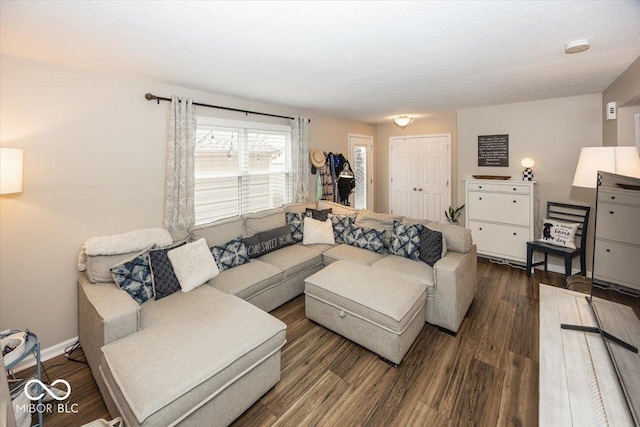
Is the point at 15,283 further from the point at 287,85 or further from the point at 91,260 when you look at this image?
the point at 287,85

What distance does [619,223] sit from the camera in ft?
4.49

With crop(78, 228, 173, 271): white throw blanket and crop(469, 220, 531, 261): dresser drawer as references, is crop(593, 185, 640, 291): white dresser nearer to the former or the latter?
crop(469, 220, 531, 261): dresser drawer

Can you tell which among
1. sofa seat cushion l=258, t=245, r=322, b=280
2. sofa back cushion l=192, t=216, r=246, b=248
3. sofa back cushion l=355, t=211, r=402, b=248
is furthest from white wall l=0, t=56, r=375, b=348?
sofa back cushion l=355, t=211, r=402, b=248

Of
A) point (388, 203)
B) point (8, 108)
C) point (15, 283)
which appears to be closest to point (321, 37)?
point (8, 108)

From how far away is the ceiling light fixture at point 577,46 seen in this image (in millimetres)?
2002

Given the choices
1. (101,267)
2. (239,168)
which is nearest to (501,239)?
(239,168)

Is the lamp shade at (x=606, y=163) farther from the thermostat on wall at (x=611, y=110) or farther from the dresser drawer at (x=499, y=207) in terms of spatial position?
the dresser drawer at (x=499, y=207)

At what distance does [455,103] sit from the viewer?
13.7 ft

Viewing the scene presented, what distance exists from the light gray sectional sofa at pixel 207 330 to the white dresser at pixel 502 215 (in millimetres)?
1487

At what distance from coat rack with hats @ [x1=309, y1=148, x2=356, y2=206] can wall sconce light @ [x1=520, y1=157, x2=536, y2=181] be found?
2.54 m

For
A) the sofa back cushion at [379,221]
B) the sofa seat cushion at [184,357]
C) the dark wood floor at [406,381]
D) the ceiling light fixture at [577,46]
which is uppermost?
the ceiling light fixture at [577,46]

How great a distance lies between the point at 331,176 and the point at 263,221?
1.94m

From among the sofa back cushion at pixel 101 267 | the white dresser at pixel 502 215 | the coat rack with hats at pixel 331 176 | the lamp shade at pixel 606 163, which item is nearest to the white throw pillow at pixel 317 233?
the coat rack with hats at pixel 331 176

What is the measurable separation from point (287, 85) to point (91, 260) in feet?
8.15
